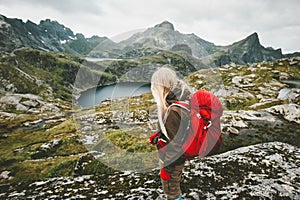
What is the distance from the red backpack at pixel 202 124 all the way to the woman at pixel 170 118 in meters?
0.16

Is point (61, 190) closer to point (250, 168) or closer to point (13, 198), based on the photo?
point (13, 198)

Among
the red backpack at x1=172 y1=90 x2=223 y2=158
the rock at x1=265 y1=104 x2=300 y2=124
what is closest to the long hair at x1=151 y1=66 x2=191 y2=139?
the red backpack at x1=172 y1=90 x2=223 y2=158

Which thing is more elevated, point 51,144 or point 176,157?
point 176,157

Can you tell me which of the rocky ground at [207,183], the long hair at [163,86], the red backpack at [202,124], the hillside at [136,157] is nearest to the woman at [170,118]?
the long hair at [163,86]

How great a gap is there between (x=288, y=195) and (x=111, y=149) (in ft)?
38.4

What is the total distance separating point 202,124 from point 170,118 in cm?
76

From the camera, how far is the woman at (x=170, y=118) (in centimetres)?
458

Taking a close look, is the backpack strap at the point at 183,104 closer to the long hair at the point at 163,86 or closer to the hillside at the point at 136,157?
the long hair at the point at 163,86

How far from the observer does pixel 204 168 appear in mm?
9000

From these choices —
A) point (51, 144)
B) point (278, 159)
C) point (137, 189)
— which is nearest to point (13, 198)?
point (137, 189)

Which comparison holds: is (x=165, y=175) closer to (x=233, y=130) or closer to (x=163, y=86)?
(x=163, y=86)

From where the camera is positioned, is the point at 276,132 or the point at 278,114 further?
the point at 278,114

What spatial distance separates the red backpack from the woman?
0.54ft

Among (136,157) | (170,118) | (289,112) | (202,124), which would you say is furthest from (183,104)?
(289,112)
